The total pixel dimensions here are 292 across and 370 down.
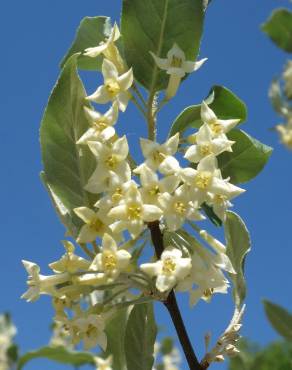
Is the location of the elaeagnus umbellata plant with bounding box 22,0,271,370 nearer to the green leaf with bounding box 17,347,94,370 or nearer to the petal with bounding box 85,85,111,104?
the petal with bounding box 85,85,111,104

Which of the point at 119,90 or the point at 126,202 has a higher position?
the point at 119,90

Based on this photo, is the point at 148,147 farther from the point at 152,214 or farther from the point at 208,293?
the point at 208,293

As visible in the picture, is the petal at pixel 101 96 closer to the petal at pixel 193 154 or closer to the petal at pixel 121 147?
the petal at pixel 121 147

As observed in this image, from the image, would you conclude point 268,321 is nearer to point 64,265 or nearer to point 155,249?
point 155,249

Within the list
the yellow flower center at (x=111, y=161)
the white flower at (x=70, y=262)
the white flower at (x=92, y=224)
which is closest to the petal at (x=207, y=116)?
the yellow flower center at (x=111, y=161)

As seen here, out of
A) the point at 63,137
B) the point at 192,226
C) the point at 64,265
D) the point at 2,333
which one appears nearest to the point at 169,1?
the point at 63,137

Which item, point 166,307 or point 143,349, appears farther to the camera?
point 143,349

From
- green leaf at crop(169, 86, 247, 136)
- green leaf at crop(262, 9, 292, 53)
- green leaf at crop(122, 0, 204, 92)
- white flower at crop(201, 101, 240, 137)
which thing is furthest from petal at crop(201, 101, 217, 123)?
green leaf at crop(262, 9, 292, 53)
